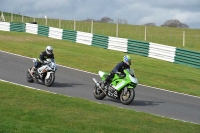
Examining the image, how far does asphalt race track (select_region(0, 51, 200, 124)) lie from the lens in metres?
14.7

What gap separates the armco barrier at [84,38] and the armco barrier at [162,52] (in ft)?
22.2

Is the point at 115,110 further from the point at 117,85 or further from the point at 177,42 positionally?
the point at 177,42

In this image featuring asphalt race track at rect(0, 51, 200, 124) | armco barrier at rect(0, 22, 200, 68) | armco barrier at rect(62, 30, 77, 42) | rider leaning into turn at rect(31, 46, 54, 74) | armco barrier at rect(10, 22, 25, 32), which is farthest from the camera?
armco barrier at rect(10, 22, 25, 32)

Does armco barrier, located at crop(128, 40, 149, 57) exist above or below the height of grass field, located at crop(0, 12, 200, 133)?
above

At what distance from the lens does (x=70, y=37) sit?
39.8 meters

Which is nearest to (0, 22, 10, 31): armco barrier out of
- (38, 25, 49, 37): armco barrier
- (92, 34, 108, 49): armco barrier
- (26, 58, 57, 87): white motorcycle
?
(38, 25, 49, 37): armco barrier

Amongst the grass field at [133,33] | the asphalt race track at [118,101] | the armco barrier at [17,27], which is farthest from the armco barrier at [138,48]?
the armco barrier at [17,27]

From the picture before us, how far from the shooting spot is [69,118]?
11344 mm

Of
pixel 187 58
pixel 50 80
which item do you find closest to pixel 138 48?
pixel 187 58

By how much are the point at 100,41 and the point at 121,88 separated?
70.9ft

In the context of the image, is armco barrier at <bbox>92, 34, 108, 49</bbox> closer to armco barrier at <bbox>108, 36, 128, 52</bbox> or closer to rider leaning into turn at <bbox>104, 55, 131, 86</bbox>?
armco barrier at <bbox>108, 36, 128, 52</bbox>

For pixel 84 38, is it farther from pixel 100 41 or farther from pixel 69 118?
pixel 69 118

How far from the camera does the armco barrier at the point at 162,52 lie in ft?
101

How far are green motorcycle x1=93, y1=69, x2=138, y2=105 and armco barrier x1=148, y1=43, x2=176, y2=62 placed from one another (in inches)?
594
